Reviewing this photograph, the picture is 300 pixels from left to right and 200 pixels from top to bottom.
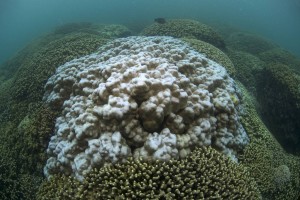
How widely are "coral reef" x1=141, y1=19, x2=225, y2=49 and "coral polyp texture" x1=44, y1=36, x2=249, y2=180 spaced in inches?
240

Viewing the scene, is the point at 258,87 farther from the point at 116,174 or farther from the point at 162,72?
the point at 116,174

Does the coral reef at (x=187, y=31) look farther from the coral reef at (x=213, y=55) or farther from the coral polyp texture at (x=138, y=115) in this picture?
the coral polyp texture at (x=138, y=115)

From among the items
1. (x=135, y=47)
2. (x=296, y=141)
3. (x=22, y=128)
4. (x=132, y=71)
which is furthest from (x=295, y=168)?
(x=22, y=128)

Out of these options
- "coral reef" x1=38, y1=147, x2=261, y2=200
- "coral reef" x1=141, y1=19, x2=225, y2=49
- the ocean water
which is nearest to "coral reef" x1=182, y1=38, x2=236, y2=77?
the ocean water

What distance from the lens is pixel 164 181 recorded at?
378 centimetres

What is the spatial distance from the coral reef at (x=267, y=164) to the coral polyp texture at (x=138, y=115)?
0.36 meters

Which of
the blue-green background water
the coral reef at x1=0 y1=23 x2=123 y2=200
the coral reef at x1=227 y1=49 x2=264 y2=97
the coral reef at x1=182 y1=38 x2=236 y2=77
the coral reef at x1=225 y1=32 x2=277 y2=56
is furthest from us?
the blue-green background water

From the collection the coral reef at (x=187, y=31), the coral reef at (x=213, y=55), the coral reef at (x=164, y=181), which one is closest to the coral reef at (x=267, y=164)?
the coral reef at (x=164, y=181)

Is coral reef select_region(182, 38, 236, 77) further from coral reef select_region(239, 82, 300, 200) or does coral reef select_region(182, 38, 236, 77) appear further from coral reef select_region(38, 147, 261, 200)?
coral reef select_region(38, 147, 261, 200)

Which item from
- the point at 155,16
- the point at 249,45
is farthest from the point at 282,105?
the point at 155,16

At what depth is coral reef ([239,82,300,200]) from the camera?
5258mm

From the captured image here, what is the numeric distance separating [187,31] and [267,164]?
797 centimetres

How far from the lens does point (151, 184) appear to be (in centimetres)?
367

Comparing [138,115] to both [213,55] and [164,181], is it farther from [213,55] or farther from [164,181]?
[213,55]
